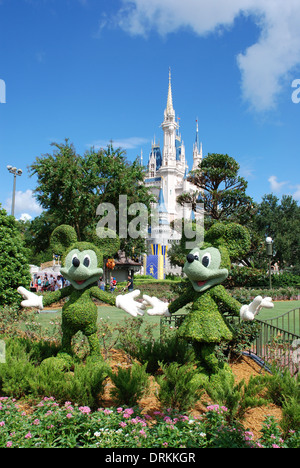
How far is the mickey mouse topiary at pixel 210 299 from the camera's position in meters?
4.64

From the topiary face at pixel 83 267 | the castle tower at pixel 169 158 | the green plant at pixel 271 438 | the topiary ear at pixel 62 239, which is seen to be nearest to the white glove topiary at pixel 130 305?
the topiary face at pixel 83 267

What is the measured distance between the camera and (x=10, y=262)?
933 centimetres

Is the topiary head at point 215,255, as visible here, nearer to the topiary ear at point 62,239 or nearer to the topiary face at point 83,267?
the topiary face at point 83,267

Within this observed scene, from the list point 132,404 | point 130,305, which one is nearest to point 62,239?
point 130,305

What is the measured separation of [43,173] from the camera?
18.5 meters

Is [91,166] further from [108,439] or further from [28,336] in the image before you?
[108,439]

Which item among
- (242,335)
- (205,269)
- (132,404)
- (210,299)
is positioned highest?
(205,269)

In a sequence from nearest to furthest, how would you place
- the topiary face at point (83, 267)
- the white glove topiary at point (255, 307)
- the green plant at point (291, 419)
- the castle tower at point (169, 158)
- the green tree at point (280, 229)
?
the green plant at point (291, 419)
the white glove topiary at point (255, 307)
the topiary face at point (83, 267)
the green tree at point (280, 229)
the castle tower at point (169, 158)

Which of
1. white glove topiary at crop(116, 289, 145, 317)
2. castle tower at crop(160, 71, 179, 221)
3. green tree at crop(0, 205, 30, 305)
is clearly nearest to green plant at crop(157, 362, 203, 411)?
white glove topiary at crop(116, 289, 145, 317)

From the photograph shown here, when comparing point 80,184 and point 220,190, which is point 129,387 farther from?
point 80,184

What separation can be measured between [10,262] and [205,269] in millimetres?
6424

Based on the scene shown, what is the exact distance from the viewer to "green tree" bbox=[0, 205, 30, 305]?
30.1ft

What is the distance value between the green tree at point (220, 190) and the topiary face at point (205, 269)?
7945 millimetres

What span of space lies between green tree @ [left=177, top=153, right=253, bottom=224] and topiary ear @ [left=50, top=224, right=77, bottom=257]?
785 centimetres
